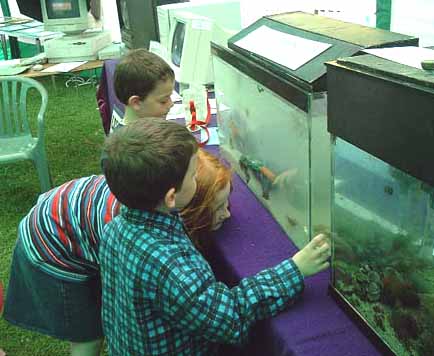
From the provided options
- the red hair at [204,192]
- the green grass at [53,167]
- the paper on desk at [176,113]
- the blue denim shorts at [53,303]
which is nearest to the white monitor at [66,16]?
the green grass at [53,167]

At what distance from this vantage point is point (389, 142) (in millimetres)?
643

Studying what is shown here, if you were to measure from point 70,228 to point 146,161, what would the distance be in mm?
404

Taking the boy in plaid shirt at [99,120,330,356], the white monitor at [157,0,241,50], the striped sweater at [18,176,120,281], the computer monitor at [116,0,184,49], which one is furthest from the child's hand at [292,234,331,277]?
the computer monitor at [116,0,184,49]

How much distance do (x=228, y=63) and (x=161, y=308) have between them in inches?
27.4

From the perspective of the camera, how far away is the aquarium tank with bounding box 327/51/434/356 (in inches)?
23.8

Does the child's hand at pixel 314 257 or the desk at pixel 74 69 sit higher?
the child's hand at pixel 314 257

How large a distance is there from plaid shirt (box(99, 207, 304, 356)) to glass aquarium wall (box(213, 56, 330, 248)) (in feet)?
0.54

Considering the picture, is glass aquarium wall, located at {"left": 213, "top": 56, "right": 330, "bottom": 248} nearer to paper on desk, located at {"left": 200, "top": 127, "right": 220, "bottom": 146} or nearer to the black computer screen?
paper on desk, located at {"left": 200, "top": 127, "right": 220, "bottom": 146}

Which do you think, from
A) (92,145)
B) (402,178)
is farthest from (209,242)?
(92,145)

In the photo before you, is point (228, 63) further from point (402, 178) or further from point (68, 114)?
point (68, 114)

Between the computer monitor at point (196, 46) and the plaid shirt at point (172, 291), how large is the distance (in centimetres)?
128

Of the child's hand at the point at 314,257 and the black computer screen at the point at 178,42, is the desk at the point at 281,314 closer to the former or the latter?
the child's hand at the point at 314,257

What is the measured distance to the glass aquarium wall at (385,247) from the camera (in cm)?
67

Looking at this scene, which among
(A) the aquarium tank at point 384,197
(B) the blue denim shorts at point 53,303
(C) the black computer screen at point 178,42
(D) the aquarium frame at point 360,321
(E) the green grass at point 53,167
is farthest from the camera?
(C) the black computer screen at point 178,42
